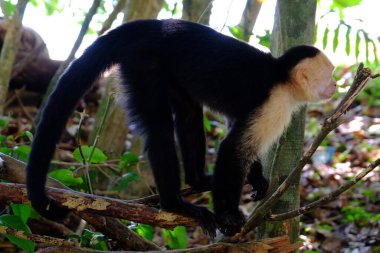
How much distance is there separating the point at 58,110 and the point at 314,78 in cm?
152

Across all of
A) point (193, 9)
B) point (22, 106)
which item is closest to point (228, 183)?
point (193, 9)

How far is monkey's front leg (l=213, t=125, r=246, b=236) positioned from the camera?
3115mm

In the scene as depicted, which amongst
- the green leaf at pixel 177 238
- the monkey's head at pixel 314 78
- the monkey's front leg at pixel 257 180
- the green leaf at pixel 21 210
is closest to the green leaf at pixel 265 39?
the monkey's head at pixel 314 78

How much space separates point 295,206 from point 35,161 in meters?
1.56

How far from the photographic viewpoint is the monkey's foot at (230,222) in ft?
10.0

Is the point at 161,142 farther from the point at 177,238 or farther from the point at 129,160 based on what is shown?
the point at 129,160

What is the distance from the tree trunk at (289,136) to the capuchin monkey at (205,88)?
0.49 ft

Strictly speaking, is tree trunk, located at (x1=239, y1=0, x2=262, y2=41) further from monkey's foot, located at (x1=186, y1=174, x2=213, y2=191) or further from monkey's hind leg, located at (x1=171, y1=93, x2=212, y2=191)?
monkey's foot, located at (x1=186, y1=174, x2=213, y2=191)

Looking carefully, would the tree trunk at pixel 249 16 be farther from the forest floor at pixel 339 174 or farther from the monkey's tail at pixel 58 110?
the monkey's tail at pixel 58 110

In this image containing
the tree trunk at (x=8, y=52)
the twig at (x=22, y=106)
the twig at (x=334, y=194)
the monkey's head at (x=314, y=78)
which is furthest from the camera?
the twig at (x=22, y=106)

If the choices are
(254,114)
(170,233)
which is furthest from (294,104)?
(170,233)

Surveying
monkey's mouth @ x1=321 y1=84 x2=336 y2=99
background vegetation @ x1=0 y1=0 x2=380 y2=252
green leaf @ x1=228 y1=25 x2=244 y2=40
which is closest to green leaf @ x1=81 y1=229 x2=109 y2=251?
background vegetation @ x1=0 y1=0 x2=380 y2=252

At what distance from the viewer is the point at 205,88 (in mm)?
3342

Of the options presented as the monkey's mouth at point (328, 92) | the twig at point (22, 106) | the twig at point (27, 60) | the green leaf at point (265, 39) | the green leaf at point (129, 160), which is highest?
the green leaf at point (265, 39)
